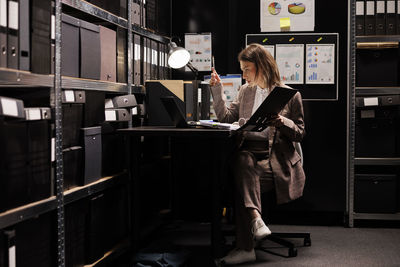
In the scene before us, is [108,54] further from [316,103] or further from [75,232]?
[316,103]

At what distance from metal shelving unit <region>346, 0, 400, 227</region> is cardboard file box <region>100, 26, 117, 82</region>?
71.5 inches

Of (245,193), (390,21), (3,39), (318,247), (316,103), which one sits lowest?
(318,247)

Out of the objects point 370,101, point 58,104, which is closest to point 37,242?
point 58,104

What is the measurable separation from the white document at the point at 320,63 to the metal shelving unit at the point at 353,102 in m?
0.13

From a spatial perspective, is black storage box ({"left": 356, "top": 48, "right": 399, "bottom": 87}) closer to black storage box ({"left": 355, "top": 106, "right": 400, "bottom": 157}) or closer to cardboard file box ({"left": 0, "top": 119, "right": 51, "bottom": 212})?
black storage box ({"left": 355, "top": 106, "right": 400, "bottom": 157})

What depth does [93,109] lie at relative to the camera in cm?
248

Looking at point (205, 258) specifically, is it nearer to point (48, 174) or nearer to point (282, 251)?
point (282, 251)

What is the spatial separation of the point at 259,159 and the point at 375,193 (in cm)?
120

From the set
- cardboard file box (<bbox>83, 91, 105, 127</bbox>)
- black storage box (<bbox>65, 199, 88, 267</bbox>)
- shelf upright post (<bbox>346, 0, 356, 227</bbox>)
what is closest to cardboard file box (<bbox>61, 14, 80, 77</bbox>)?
cardboard file box (<bbox>83, 91, 105, 127</bbox>)

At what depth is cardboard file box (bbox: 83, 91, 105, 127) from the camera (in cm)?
241

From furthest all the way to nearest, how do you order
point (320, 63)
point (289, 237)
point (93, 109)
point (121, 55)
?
1. point (320, 63)
2. point (289, 237)
3. point (121, 55)
4. point (93, 109)

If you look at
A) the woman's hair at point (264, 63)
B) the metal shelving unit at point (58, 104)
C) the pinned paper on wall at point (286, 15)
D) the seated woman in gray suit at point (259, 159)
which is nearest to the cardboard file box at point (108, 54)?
the metal shelving unit at point (58, 104)

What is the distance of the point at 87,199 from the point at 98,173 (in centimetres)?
16

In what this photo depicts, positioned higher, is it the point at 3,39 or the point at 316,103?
the point at 3,39
